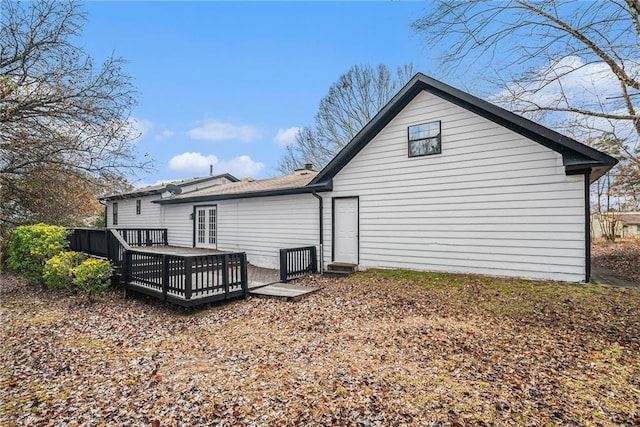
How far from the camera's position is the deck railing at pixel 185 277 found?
260 inches

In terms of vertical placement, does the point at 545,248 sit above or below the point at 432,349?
above

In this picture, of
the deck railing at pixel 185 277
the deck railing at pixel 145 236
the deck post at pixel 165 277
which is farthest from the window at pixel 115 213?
the deck post at pixel 165 277

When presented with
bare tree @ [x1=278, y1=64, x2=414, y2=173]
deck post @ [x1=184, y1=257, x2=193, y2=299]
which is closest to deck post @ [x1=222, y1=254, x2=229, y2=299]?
deck post @ [x1=184, y1=257, x2=193, y2=299]

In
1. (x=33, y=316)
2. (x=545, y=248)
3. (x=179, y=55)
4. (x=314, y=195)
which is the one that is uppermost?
Result: (x=179, y=55)

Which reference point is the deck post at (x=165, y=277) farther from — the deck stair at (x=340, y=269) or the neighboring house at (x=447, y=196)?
the neighboring house at (x=447, y=196)

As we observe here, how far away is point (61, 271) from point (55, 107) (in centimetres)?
484

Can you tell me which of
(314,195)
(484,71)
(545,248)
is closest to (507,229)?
(545,248)

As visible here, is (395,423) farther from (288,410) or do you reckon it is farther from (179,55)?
(179,55)

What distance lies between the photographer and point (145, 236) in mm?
15562

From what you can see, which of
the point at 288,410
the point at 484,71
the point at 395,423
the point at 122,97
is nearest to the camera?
the point at 395,423

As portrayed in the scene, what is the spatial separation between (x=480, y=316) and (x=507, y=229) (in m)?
2.96

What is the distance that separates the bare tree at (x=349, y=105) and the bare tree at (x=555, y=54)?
43.5ft

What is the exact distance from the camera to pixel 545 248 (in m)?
7.14

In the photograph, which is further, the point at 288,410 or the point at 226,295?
the point at 226,295
